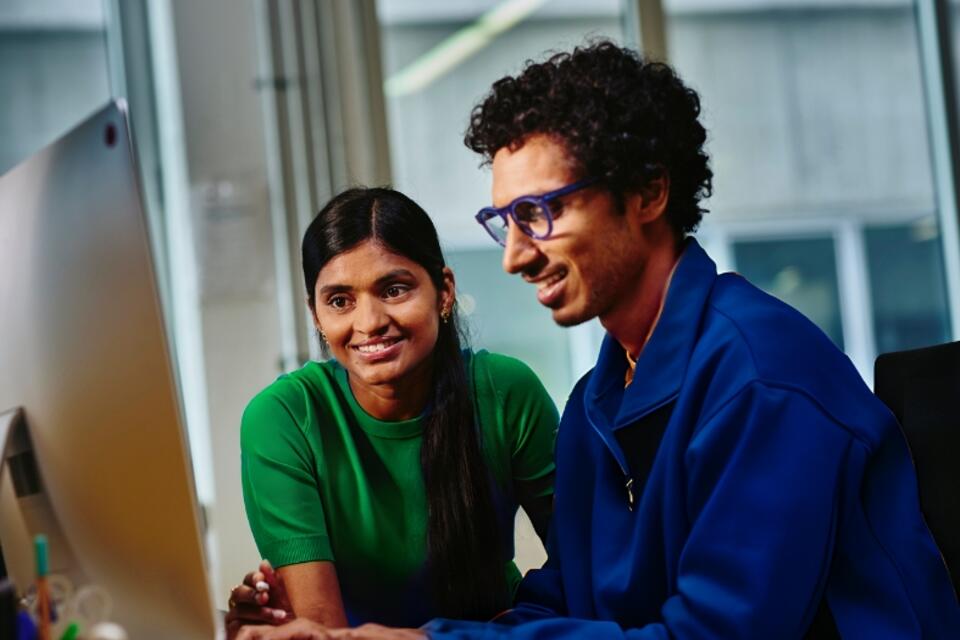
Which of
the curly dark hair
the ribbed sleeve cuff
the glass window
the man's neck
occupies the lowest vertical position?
the ribbed sleeve cuff

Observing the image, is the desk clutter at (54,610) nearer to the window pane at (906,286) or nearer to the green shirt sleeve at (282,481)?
the green shirt sleeve at (282,481)

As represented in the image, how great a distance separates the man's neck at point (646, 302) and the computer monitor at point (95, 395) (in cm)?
54

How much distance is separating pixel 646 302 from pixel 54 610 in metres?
0.66

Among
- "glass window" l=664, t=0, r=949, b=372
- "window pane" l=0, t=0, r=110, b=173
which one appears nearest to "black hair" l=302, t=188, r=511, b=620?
"window pane" l=0, t=0, r=110, b=173

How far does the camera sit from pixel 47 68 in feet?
10.7

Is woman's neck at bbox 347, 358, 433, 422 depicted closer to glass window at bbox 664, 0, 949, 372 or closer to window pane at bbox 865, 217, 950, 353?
glass window at bbox 664, 0, 949, 372

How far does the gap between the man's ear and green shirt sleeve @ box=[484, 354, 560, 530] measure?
34cm

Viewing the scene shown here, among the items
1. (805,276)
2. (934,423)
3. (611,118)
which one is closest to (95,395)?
(611,118)

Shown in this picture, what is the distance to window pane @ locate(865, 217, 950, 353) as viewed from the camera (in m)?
3.77

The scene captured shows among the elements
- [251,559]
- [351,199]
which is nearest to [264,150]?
[251,559]

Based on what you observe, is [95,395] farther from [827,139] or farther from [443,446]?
[827,139]

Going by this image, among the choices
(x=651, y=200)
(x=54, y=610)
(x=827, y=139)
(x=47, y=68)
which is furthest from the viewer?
(x=827, y=139)

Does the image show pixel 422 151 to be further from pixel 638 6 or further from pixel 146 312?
pixel 146 312

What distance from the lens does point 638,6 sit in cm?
335
